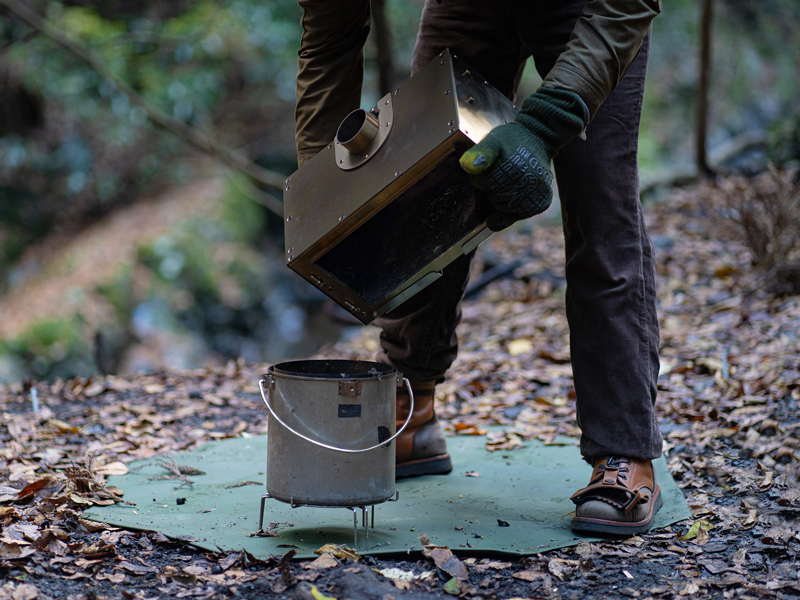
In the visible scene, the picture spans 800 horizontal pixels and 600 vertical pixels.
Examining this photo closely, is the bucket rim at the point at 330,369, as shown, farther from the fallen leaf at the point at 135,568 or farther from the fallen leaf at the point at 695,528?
the fallen leaf at the point at 695,528

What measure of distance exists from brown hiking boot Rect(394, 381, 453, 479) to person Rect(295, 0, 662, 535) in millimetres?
33

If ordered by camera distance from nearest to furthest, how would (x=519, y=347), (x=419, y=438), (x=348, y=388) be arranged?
1. (x=348, y=388)
2. (x=419, y=438)
3. (x=519, y=347)

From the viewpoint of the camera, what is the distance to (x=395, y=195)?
5.46ft

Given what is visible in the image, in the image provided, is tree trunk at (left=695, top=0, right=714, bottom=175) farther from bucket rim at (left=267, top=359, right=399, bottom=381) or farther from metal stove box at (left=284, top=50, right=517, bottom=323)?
bucket rim at (left=267, top=359, right=399, bottom=381)

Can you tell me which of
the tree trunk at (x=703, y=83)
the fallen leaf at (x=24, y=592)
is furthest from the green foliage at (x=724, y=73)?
the fallen leaf at (x=24, y=592)

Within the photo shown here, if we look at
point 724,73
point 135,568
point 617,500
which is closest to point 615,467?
point 617,500

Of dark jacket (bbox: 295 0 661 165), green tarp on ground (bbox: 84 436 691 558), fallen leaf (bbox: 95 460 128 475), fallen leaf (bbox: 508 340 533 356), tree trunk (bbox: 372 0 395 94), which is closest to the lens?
green tarp on ground (bbox: 84 436 691 558)

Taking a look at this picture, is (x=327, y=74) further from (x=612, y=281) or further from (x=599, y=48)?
(x=612, y=281)

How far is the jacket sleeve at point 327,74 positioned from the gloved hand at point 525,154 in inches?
25.3

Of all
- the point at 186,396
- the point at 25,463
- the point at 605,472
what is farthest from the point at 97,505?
the point at 186,396

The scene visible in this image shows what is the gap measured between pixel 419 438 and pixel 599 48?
50.7 inches

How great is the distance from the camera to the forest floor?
1506 millimetres

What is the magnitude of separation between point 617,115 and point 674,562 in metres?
1.11

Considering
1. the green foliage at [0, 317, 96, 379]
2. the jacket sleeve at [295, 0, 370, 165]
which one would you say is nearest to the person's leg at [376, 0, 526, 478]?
the jacket sleeve at [295, 0, 370, 165]
